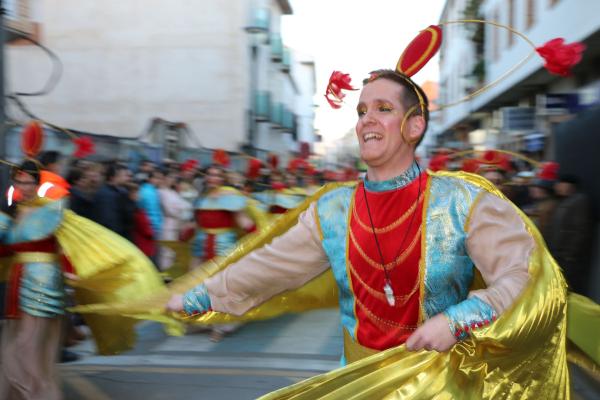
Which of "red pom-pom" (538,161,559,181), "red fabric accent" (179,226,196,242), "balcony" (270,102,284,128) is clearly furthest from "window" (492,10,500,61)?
"red fabric accent" (179,226,196,242)

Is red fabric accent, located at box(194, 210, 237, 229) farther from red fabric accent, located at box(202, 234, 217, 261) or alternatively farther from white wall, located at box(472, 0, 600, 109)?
white wall, located at box(472, 0, 600, 109)

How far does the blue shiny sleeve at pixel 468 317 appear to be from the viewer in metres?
1.92

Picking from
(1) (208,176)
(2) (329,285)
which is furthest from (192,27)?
(2) (329,285)

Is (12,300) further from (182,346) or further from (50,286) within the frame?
(182,346)

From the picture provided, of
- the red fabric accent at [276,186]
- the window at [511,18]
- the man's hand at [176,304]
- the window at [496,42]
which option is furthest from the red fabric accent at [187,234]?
the window at [496,42]

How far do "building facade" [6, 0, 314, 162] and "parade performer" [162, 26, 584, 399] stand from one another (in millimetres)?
20733

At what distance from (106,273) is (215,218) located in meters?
3.44

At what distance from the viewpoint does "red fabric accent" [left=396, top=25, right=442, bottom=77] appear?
8.33ft

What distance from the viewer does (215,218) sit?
751 cm

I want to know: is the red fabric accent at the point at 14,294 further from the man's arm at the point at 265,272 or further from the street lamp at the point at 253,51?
the street lamp at the point at 253,51

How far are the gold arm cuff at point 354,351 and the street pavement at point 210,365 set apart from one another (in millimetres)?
2006

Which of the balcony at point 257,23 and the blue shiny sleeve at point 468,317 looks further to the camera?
the balcony at point 257,23

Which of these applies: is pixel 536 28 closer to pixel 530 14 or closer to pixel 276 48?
pixel 530 14

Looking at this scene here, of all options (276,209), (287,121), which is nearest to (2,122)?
(276,209)
